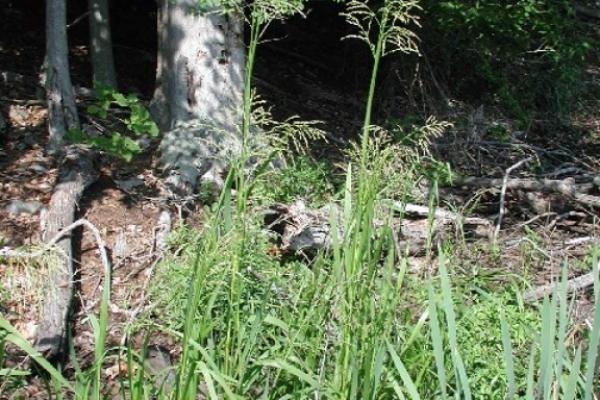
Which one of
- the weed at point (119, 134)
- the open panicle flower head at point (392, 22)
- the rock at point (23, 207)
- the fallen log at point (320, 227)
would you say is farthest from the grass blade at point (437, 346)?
the weed at point (119, 134)

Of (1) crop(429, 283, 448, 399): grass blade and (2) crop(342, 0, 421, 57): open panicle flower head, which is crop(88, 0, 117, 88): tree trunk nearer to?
(2) crop(342, 0, 421, 57): open panicle flower head

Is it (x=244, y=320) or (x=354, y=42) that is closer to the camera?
(x=244, y=320)

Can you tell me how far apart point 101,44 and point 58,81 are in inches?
53.0

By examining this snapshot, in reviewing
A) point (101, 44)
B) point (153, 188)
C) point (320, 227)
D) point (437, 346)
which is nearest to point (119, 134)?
point (153, 188)

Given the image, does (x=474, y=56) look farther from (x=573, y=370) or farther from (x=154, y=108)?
(x=573, y=370)

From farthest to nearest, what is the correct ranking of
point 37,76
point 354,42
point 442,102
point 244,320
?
point 354,42 → point 442,102 → point 37,76 → point 244,320

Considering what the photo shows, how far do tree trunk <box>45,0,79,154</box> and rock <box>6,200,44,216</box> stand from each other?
0.72 metres

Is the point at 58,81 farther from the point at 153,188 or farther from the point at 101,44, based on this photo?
the point at 101,44

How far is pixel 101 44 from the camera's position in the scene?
7789mm

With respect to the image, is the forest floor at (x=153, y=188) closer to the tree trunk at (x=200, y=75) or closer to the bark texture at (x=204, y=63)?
the tree trunk at (x=200, y=75)

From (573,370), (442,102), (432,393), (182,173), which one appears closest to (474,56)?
(442,102)

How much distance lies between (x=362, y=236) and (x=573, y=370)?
72 centimetres

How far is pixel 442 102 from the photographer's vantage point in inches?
356

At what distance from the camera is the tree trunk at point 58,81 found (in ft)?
21.2
